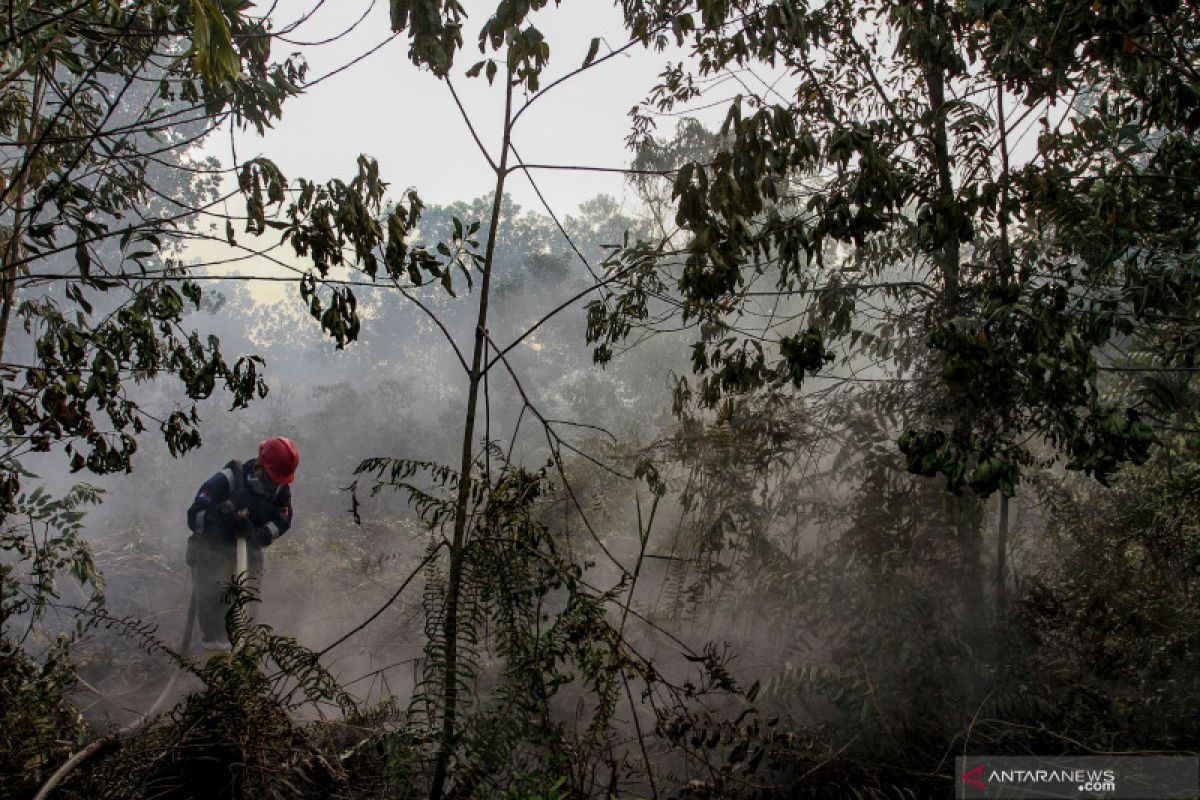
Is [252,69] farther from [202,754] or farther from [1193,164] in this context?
[1193,164]

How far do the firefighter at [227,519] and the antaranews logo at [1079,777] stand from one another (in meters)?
5.86

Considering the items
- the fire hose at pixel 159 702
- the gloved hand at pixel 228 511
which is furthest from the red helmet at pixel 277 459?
the fire hose at pixel 159 702

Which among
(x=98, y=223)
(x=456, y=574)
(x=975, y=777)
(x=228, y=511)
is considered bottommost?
(x=975, y=777)

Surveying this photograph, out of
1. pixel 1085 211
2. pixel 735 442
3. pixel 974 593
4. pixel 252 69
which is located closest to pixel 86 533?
pixel 252 69

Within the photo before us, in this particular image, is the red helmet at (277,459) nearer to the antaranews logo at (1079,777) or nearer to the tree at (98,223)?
the tree at (98,223)

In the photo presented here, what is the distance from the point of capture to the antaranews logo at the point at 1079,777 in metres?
2.70

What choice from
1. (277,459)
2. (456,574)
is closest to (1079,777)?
(456,574)

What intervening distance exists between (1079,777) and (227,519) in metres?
6.78

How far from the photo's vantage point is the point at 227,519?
6.51 meters

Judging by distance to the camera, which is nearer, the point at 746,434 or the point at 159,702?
the point at 746,434

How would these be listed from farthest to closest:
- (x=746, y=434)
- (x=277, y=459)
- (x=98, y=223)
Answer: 1. (x=277, y=459)
2. (x=746, y=434)
3. (x=98, y=223)

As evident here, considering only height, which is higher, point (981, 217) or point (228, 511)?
point (981, 217)

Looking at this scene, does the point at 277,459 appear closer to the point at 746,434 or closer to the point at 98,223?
the point at 98,223

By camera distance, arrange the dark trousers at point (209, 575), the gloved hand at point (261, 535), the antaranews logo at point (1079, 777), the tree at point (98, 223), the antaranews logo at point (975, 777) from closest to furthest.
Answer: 1. the tree at point (98, 223)
2. the antaranews logo at point (1079, 777)
3. the antaranews logo at point (975, 777)
4. the dark trousers at point (209, 575)
5. the gloved hand at point (261, 535)
